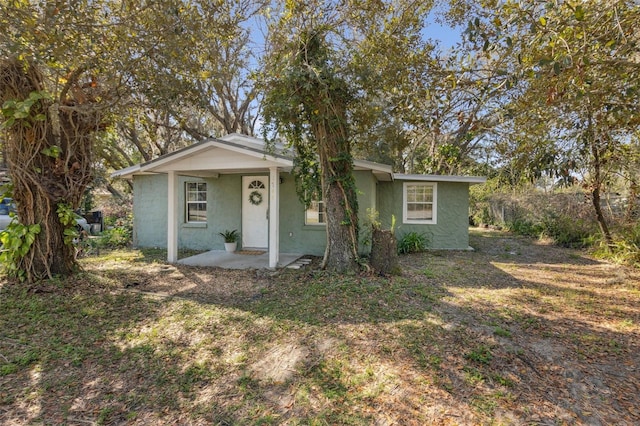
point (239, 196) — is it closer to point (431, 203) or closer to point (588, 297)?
point (431, 203)

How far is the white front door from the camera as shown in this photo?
9.73 meters

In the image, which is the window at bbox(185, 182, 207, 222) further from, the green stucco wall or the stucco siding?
the stucco siding

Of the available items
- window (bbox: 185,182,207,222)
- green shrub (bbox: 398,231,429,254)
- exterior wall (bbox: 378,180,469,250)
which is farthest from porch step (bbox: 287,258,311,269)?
window (bbox: 185,182,207,222)

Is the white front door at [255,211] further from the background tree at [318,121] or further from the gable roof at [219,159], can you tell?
the background tree at [318,121]

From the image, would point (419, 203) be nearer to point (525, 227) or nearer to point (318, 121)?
point (318, 121)

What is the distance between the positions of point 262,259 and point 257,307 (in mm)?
3585

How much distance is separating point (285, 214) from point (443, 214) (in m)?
5.41

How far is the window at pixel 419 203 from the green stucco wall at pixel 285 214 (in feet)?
0.65

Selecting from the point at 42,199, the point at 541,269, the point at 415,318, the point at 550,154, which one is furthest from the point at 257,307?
the point at 541,269

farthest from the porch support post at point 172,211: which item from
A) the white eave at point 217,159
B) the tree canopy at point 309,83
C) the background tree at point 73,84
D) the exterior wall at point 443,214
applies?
the exterior wall at point 443,214

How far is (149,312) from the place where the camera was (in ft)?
15.4

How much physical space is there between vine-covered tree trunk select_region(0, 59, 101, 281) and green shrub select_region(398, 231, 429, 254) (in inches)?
333

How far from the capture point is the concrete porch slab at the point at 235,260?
305 inches

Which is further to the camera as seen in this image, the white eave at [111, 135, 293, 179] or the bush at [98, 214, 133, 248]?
the bush at [98, 214, 133, 248]
